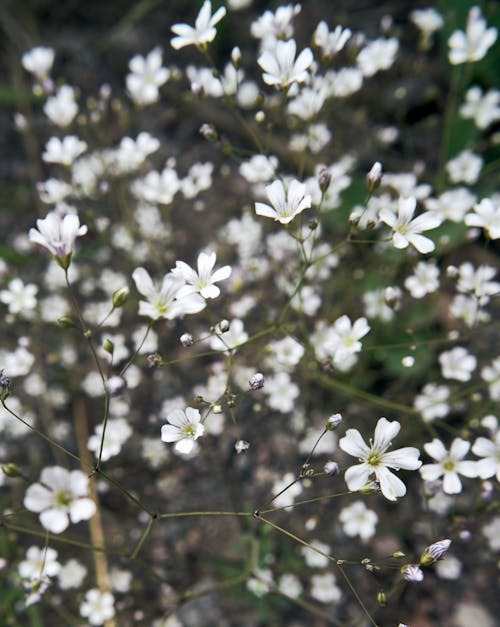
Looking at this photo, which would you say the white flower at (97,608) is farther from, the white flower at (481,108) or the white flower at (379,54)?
the white flower at (481,108)

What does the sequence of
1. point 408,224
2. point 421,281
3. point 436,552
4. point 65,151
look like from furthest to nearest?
point 65,151, point 421,281, point 408,224, point 436,552

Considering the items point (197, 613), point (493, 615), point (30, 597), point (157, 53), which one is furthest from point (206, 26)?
point (493, 615)

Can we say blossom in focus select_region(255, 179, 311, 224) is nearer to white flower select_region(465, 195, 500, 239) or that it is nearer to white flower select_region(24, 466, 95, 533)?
white flower select_region(465, 195, 500, 239)

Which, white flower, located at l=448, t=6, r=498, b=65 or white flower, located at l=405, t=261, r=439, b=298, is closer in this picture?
white flower, located at l=405, t=261, r=439, b=298

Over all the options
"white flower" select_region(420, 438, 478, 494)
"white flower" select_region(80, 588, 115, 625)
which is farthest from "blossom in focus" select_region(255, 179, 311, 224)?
"white flower" select_region(80, 588, 115, 625)

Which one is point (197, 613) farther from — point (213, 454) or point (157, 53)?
point (157, 53)

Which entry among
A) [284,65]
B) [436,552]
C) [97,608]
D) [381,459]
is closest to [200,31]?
[284,65]

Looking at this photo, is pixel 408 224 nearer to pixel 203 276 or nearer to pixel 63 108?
pixel 203 276
